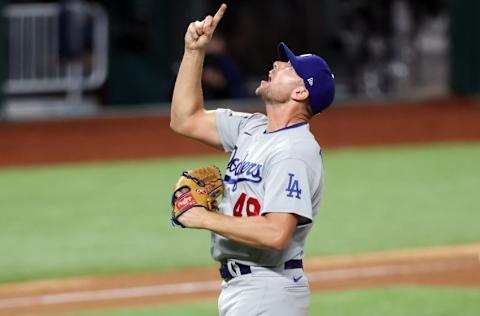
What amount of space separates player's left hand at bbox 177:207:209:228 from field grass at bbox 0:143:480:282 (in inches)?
198

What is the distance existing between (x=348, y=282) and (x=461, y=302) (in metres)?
1.05

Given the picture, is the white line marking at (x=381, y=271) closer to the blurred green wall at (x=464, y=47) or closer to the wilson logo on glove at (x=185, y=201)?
the wilson logo on glove at (x=185, y=201)

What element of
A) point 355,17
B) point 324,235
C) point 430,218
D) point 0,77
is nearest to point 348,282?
point 324,235

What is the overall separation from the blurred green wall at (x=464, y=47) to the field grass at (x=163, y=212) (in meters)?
2.40

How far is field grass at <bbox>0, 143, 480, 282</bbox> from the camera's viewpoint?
398 inches

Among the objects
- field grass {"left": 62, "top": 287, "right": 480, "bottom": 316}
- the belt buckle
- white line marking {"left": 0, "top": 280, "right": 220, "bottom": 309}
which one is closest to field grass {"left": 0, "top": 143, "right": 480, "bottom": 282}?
white line marking {"left": 0, "top": 280, "right": 220, "bottom": 309}

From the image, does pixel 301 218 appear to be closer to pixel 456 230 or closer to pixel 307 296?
pixel 307 296

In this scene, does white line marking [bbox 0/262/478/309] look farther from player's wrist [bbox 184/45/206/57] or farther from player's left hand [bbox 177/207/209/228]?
player's left hand [bbox 177/207/209/228]

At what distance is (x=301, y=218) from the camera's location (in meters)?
4.54

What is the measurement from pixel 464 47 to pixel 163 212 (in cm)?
746

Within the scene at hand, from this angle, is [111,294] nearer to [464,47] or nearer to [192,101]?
[192,101]

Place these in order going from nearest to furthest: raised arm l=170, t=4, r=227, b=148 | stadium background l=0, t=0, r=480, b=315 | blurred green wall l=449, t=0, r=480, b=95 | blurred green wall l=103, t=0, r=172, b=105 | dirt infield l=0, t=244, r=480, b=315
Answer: raised arm l=170, t=4, r=227, b=148 < dirt infield l=0, t=244, r=480, b=315 < stadium background l=0, t=0, r=480, b=315 < blurred green wall l=103, t=0, r=172, b=105 < blurred green wall l=449, t=0, r=480, b=95

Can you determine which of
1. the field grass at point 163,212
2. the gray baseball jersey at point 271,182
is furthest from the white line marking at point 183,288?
the gray baseball jersey at point 271,182

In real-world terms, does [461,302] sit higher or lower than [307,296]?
lower
